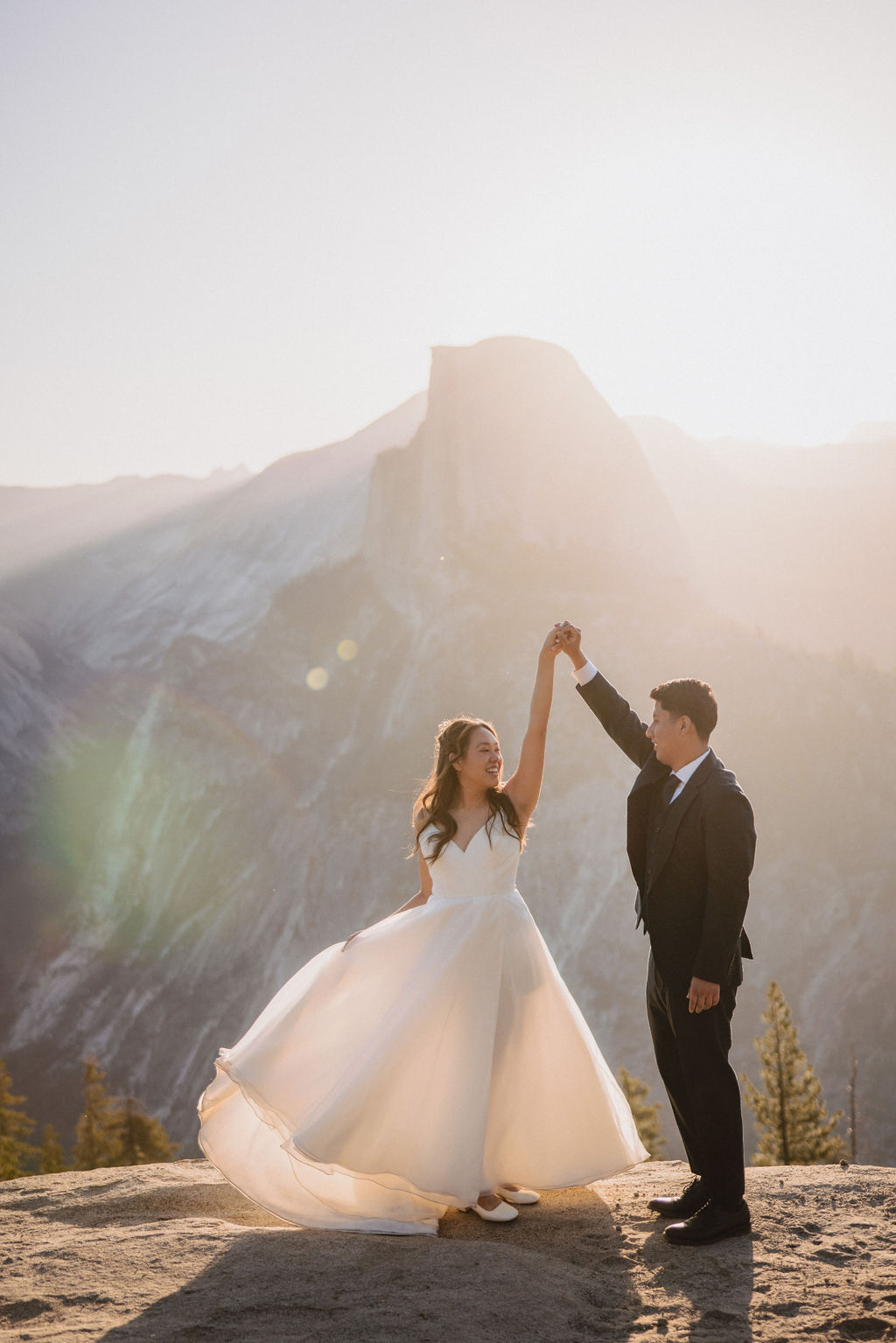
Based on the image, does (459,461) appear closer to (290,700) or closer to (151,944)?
(290,700)

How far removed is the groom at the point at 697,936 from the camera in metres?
4.65

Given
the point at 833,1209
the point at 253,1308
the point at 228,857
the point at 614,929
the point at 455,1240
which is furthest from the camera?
the point at 228,857

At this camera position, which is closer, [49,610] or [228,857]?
[228,857]

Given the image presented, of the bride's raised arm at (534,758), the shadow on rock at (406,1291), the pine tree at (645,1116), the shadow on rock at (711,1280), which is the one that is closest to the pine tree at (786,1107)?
the pine tree at (645,1116)

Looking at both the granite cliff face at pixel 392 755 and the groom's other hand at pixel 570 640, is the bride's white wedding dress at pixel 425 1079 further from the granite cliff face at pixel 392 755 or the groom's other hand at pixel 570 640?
the granite cliff face at pixel 392 755

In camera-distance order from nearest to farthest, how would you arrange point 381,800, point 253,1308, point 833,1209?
point 253,1308, point 833,1209, point 381,800

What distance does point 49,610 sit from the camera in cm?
8394

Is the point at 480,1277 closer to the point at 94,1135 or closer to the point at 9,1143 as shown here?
the point at 9,1143

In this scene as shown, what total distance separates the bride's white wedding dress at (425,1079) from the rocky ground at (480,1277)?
250mm

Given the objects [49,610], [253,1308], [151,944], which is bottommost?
[253,1308]

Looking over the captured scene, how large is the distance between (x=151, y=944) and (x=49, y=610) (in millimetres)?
39544

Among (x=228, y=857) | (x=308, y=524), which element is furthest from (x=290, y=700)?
(x=308, y=524)

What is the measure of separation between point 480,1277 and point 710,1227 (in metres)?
1.31

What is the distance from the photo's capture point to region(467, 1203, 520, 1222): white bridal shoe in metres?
4.86
